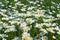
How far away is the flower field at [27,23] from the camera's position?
3832mm

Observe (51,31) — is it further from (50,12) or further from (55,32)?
(50,12)

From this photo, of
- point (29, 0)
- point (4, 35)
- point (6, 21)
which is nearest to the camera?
point (4, 35)

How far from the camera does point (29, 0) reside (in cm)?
641

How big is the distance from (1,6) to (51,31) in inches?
79.7

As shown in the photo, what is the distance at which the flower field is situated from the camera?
3.83 meters

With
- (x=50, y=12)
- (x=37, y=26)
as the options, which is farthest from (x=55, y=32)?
(x=50, y=12)

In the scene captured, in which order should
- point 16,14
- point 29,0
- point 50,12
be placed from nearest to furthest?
point 16,14
point 50,12
point 29,0

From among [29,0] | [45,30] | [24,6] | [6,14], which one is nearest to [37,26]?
[45,30]

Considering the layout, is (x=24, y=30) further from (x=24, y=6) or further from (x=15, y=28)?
(x=24, y=6)

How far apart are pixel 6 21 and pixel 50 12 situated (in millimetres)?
1457

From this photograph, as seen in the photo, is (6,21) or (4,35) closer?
(4,35)

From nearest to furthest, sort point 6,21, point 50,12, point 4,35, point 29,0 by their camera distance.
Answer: point 4,35 → point 6,21 → point 50,12 → point 29,0

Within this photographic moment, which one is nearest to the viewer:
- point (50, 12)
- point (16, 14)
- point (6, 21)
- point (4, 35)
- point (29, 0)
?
point (4, 35)

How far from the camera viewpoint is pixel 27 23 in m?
4.25
